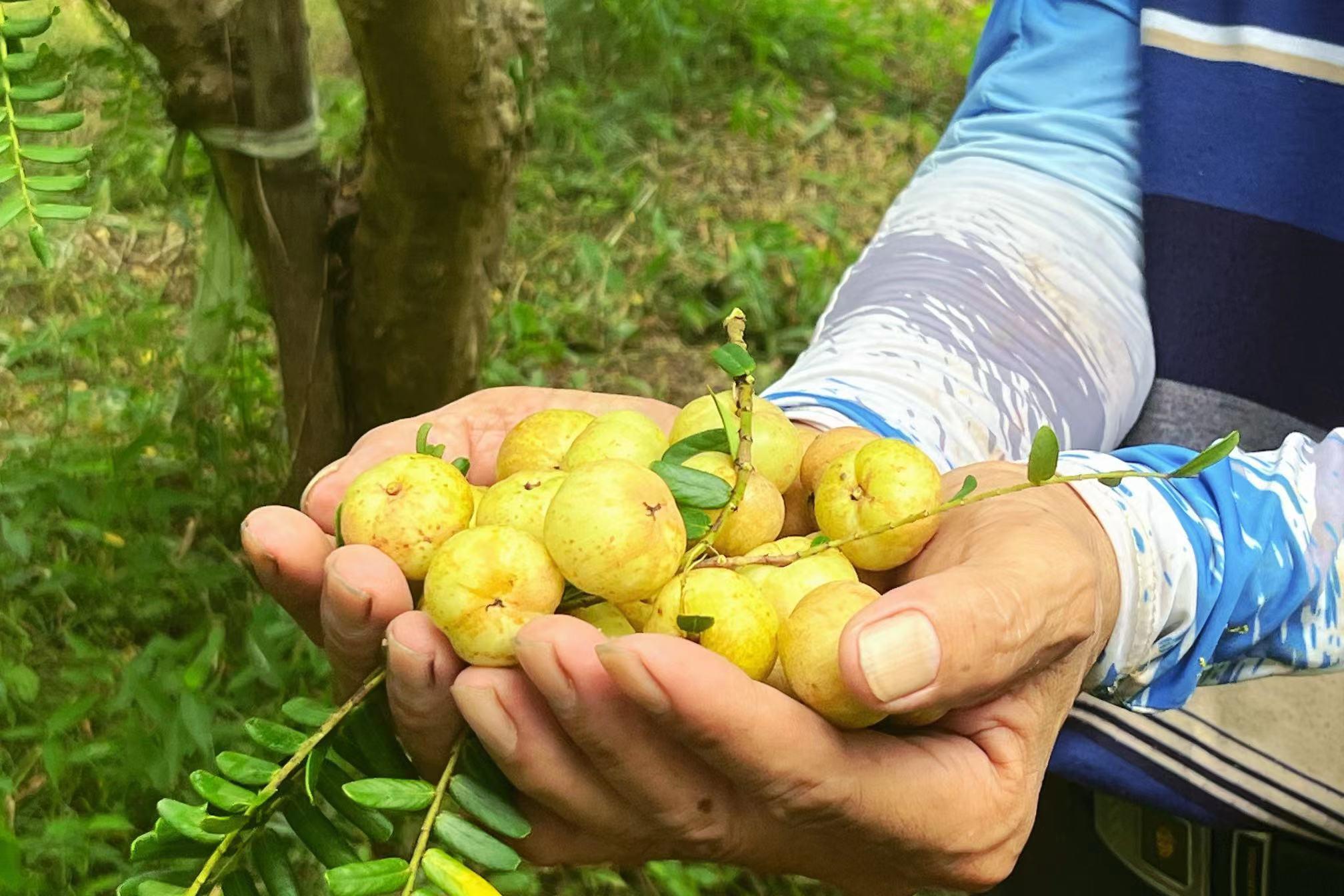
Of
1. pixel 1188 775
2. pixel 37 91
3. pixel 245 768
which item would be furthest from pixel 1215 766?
pixel 37 91

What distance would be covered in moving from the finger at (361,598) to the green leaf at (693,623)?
219mm

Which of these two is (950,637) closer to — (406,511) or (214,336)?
(406,511)

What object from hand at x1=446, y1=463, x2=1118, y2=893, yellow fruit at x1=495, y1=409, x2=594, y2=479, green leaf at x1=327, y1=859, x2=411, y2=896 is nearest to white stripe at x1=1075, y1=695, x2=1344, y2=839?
hand at x1=446, y1=463, x2=1118, y2=893

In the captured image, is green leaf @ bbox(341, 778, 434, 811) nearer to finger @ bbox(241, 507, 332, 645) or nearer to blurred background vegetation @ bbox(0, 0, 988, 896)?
finger @ bbox(241, 507, 332, 645)

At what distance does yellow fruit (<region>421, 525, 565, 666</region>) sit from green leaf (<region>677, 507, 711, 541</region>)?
12 cm

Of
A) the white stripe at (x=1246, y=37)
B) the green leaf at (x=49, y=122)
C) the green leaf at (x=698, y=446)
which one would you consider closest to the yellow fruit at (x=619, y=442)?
the green leaf at (x=698, y=446)

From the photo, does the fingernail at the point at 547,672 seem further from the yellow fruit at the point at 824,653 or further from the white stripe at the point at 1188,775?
the white stripe at the point at 1188,775

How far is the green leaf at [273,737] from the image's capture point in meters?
0.87

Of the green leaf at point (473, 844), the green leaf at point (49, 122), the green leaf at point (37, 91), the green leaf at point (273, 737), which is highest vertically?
the green leaf at point (37, 91)

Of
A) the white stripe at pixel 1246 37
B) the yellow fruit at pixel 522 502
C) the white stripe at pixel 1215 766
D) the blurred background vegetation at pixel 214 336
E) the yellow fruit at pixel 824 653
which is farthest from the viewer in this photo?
the blurred background vegetation at pixel 214 336

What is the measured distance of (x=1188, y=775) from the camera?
150cm

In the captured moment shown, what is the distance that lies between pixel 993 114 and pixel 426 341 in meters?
0.95

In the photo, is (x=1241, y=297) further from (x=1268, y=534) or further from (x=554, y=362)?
(x=554, y=362)

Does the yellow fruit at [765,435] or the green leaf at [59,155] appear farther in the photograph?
the yellow fruit at [765,435]
